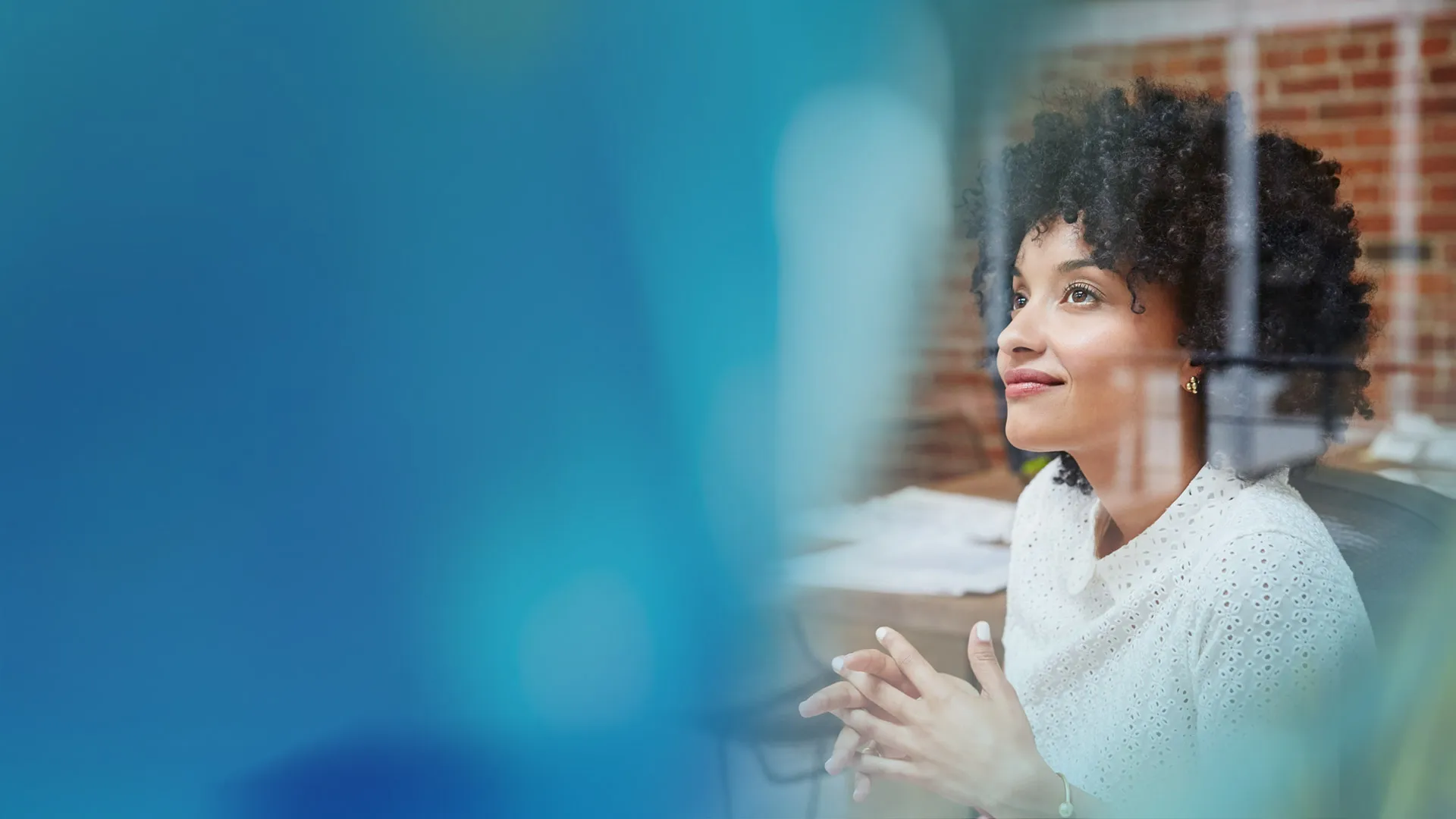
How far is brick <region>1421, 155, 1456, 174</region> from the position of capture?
1383 mm

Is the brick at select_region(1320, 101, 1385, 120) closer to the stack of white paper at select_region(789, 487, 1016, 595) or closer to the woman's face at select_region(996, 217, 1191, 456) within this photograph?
the woman's face at select_region(996, 217, 1191, 456)

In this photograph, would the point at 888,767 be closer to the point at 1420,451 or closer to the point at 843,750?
the point at 843,750

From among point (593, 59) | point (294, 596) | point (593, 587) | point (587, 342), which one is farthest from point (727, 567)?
point (593, 59)

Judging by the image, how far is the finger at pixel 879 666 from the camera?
4.92 ft

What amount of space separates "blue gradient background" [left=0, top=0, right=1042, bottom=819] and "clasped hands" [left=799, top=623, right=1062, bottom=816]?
15 cm

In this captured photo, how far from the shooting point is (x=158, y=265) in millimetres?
1275

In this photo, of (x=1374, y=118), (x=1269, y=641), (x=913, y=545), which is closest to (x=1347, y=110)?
(x=1374, y=118)

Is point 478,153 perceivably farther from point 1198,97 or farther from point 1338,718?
point 1338,718

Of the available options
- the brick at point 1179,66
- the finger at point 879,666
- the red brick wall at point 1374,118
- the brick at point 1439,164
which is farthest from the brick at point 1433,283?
the finger at point 879,666

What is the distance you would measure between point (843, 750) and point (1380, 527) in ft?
2.15

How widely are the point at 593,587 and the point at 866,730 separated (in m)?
0.37

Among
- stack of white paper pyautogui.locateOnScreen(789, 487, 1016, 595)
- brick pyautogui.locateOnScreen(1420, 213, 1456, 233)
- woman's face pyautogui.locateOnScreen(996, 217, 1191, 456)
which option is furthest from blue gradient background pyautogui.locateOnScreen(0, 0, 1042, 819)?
brick pyautogui.locateOnScreen(1420, 213, 1456, 233)

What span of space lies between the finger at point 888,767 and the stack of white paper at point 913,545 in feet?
0.66

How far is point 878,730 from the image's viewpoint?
1.51 metres
